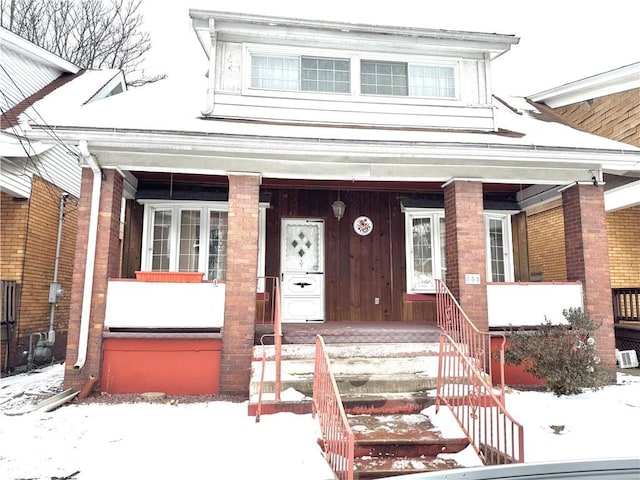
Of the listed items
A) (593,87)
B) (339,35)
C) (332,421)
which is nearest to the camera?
(332,421)

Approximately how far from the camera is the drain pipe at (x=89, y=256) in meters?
6.37

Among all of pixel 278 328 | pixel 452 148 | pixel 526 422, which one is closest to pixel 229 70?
pixel 452 148

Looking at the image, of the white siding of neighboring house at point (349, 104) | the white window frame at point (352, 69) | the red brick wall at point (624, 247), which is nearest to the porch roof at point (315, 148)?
the white siding of neighboring house at point (349, 104)

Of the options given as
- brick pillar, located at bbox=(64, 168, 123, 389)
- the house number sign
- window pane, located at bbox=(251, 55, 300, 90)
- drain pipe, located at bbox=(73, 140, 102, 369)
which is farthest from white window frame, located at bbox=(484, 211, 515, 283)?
drain pipe, located at bbox=(73, 140, 102, 369)

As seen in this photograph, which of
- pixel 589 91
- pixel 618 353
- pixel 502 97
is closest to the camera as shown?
pixel 618 353

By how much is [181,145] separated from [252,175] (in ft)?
3.72

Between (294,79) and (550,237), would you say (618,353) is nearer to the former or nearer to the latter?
(550,237)

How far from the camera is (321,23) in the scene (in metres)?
7.83

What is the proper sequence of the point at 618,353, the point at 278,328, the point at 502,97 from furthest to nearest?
the point at 502,97
the point at 618,353
the point at 278,328

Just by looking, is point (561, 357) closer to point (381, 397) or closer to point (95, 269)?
point (381, 397)

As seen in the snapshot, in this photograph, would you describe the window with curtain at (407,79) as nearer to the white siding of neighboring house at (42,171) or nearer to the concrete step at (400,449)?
the white siding of neighboring house at (42,171)

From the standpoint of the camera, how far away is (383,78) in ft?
27.5

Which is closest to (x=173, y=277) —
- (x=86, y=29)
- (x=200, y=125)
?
(x=200, y=125)

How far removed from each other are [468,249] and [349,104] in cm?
336
